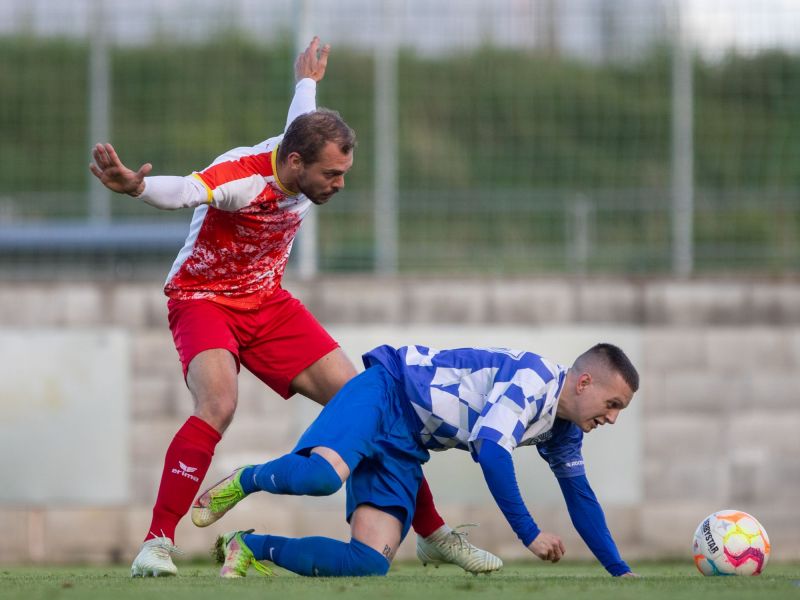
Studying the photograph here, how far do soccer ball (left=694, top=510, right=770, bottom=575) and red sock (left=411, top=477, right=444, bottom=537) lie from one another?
128 centimetres

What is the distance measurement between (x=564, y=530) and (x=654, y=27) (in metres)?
4.01

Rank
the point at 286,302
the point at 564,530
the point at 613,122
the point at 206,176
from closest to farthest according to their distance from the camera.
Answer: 1. the point at 206,176
2. the point at 286,302
3. the point at 564,530
4. the point at 613,122

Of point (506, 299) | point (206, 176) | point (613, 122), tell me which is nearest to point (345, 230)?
point (506, 299)

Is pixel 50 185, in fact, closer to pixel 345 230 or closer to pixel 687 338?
pixel 345 230

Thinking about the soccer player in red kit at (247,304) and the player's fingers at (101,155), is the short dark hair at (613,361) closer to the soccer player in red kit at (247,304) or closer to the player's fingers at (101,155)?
the soccer player in red kit at (247,304)

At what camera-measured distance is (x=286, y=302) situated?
22.3 ft

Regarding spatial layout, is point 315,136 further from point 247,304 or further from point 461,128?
point 461,128

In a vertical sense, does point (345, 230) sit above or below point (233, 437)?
above

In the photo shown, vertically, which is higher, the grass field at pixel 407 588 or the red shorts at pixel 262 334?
the red shorts at pixel 262 334

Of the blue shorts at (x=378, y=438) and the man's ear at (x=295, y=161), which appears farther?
the man's ear at (x=295, y=161)

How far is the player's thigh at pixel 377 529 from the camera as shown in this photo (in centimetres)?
602

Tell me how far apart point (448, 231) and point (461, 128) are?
883 millimetres

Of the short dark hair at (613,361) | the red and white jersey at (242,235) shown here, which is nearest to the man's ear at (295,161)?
the red and white jersey at (242,235)

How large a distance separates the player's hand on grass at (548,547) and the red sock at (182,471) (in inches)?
66.6
